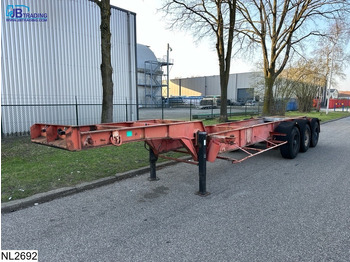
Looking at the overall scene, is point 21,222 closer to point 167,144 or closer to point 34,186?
point 34,186

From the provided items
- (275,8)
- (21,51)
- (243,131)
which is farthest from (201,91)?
(243,131)

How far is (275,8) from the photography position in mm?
19875

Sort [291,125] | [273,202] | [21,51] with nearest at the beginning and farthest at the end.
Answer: [273,202] < [291,125] < [21,51]

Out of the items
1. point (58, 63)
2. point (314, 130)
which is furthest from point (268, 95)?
point (58, 63)

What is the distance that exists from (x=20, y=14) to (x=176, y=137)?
12.0 metres

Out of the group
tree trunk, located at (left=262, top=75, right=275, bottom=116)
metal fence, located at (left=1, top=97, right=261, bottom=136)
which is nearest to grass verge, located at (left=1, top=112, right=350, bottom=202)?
metal fence, located at (left=1, top=97, right=261, bottom=136)

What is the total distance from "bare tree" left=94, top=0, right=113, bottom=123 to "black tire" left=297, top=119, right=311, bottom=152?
705 cm

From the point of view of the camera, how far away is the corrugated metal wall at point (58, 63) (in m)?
12.0

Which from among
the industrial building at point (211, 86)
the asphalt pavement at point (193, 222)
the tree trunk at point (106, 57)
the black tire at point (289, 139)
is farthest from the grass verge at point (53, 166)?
the industrial building at point (211, 86)

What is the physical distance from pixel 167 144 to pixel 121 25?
13.7 meters

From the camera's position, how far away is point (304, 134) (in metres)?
8.33

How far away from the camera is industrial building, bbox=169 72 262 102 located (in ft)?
208

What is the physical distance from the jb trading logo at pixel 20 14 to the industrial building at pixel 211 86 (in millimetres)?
48333

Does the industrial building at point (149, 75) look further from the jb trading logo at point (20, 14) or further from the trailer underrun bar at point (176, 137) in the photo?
the trailer underrun bar at point (176, 137)
